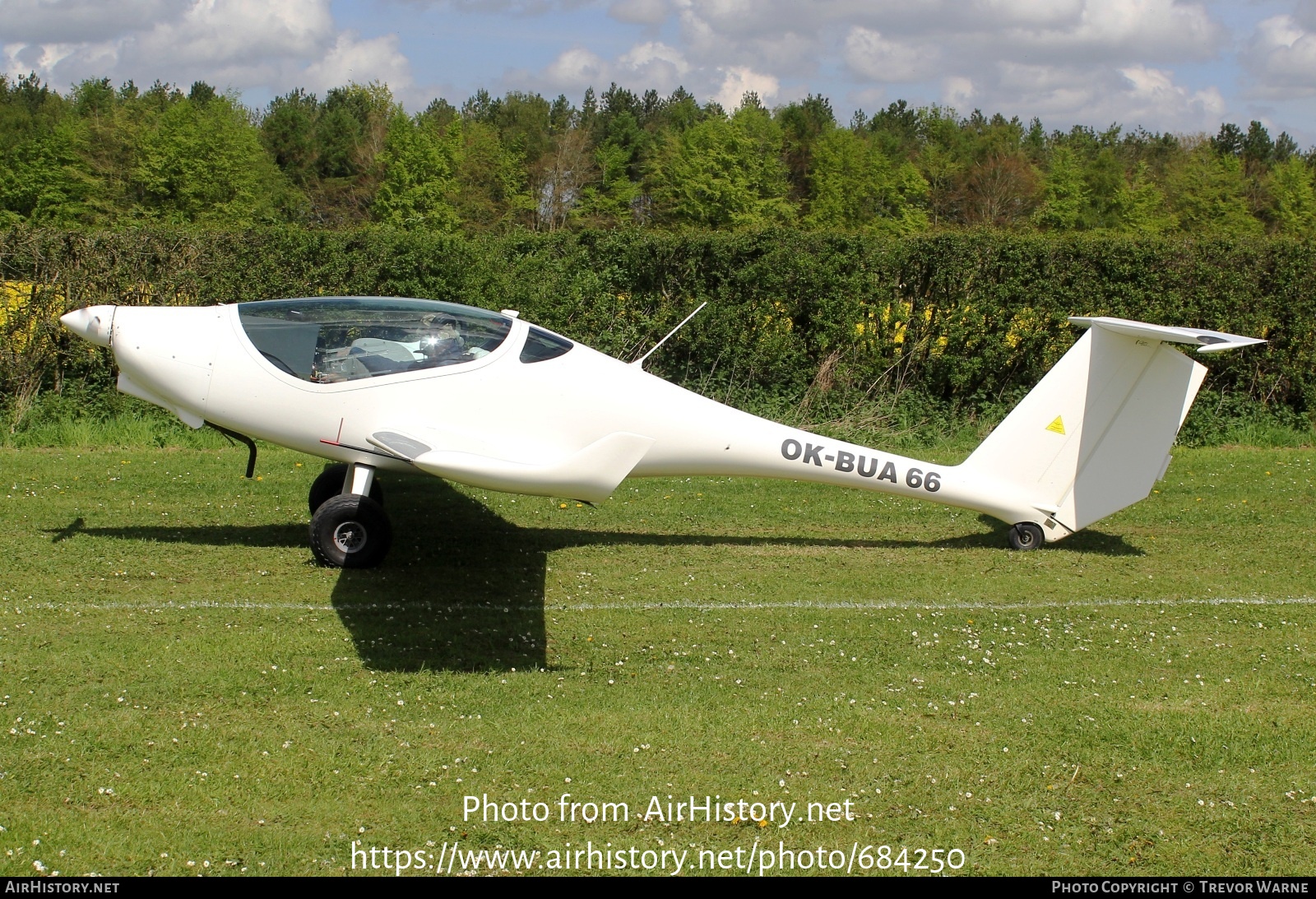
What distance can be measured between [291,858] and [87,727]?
5.69 ft

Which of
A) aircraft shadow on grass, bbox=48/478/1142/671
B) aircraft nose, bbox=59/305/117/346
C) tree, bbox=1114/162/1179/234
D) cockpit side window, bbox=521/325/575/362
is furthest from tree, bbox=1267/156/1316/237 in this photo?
aircraft nose, bbox=59/305/117/346

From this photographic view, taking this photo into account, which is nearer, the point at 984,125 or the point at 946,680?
the point at 946,680

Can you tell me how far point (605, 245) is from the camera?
14.2m

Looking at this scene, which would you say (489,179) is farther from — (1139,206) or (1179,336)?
(1179,336)

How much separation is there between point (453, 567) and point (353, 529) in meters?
0.82

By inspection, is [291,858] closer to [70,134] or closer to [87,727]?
[87,727]

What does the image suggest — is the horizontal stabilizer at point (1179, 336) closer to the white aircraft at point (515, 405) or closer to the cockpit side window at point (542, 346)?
the white aircraft at point (515, 405)

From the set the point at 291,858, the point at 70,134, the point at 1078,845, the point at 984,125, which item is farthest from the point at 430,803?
the point at 984,125

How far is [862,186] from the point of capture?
70.3 metres

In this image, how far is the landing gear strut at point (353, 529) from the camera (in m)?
8.05

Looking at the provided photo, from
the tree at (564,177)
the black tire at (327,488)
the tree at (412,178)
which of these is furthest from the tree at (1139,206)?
the black tire at (327,488)

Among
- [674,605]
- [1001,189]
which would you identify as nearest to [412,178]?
[1001,189]

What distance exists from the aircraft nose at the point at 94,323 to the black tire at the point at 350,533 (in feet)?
7.00

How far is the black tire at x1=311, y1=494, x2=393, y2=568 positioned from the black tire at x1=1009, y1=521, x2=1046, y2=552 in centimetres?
510
